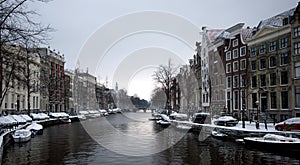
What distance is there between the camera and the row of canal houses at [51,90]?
62.2m

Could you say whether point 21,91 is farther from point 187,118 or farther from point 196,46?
point 196,46

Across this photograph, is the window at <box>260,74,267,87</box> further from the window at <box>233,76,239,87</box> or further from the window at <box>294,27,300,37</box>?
the window at <box>294,27,300,37</box>

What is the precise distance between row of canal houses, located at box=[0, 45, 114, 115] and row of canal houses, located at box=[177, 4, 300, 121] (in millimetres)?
33461

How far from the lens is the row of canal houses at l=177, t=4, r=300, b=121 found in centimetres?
4481

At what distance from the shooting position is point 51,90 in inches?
3142

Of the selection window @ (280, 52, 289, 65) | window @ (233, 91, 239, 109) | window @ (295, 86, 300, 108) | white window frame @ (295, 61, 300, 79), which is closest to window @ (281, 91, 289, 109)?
window @ (295, 86, 300, 108)

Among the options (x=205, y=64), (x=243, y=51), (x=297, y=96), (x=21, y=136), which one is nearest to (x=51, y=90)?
(x=205, y=64)

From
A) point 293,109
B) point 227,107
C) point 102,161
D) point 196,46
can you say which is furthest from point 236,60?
point 102,161

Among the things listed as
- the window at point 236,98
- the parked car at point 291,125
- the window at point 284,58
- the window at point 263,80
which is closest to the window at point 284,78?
the window at point 284,58

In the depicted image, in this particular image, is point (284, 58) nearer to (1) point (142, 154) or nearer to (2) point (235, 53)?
(2) point (235, 53)

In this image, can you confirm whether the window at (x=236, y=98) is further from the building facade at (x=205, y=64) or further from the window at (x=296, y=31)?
the window at (x=296, y=31)

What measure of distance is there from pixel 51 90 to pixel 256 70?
1981 inches

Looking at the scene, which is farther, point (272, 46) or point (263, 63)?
point (263, 63)

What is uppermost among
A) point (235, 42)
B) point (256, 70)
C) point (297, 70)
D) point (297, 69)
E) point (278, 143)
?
point (235, 42)
